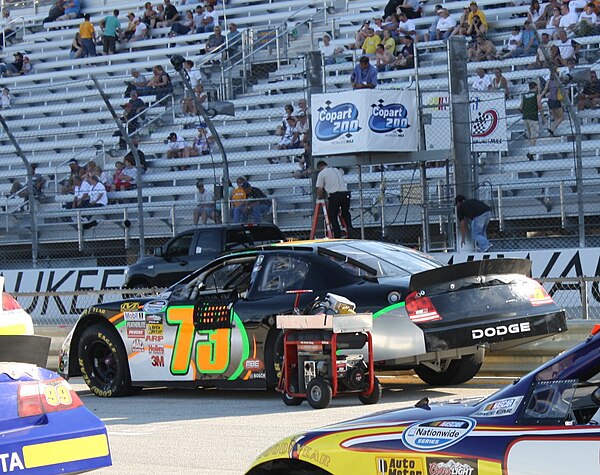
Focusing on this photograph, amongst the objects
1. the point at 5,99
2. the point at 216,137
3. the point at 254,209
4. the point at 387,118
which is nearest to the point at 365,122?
the point at 387,118

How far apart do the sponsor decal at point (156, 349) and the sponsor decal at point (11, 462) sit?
614 cm

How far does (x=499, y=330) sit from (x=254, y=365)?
226 centimetres

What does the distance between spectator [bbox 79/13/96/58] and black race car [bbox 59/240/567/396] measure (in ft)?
69.4

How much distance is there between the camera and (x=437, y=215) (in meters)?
21.0

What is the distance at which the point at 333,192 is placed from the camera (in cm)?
1972

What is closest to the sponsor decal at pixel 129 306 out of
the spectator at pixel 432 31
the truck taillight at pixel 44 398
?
the truck taillight at pixel 44 398

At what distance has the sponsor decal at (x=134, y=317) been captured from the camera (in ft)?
40.4

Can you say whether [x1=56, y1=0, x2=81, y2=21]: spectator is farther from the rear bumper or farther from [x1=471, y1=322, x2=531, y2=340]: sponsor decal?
[x1=471, y1=322, x2=531, y2=340]: sponsor decal

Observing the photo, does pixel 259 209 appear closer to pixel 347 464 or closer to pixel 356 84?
pixel 356 84

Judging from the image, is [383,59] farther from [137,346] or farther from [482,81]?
[137,346]

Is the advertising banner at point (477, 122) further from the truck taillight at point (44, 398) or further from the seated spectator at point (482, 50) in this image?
the truck taillight at point (44, 398)

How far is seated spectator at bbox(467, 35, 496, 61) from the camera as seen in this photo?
24672 millimetres

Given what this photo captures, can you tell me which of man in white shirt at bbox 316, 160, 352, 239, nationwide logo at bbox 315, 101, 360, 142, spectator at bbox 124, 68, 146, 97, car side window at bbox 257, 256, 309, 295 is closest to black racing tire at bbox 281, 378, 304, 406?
car side window at bbox 257, 256, 309, 295

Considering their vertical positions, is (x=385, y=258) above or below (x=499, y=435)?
below
